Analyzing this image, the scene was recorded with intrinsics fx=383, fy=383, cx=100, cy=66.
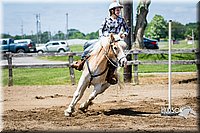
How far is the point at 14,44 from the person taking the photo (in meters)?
37.9

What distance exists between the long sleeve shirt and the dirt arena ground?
1.65m

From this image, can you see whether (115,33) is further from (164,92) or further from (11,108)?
(164,92)

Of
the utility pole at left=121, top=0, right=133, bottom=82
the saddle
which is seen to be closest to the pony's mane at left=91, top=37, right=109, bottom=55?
the saddle

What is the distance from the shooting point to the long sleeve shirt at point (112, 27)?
26.2 feet

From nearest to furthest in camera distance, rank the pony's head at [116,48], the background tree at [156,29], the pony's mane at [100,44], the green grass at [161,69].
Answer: the pony's head at [116,48], the pony's mane at [100,44], the green grass at [161,69], the background tree at [156,29]

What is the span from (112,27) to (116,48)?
573 millimetres

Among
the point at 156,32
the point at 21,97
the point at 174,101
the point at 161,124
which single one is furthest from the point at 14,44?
the point at 156,32

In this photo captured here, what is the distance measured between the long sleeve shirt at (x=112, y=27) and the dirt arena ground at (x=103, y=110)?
1646mm

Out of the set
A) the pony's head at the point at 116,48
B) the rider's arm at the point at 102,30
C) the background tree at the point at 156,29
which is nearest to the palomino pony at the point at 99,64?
the pony's head at the point at 116,48

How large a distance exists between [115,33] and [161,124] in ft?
7.44

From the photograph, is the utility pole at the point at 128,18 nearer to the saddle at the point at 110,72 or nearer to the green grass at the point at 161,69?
the green grass at the point at 161,69

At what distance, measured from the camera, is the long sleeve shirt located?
799 cm

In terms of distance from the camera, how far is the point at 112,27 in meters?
8.04

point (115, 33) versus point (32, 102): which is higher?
point (115, 33)
